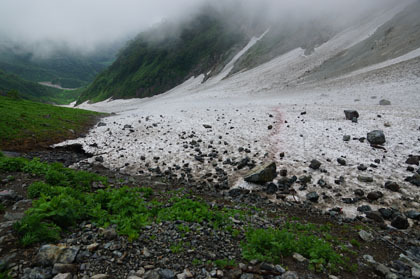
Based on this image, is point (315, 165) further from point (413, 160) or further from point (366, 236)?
point (413, 160)

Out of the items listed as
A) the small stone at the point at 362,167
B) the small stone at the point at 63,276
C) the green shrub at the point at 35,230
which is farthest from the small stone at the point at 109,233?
the small stone at the point at 362,167

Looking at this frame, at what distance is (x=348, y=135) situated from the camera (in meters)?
16.2

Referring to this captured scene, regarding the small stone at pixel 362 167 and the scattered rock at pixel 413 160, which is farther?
the small stone at pixel 362 167

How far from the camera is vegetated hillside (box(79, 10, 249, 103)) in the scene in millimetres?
119312

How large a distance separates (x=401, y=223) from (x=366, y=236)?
1.83 metres

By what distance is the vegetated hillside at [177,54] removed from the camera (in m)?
119

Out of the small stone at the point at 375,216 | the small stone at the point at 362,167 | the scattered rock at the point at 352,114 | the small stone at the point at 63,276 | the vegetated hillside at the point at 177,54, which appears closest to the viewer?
the small stone at the point at 63,276

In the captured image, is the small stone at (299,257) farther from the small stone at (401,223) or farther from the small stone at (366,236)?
the small stone at (401,223)

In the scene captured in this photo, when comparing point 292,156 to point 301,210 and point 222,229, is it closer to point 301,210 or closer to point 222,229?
point 301,210

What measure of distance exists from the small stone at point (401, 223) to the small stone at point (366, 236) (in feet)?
4.76

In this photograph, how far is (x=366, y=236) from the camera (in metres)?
7.84

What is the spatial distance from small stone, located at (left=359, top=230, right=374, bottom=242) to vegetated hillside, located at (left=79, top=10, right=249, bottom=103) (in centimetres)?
9820

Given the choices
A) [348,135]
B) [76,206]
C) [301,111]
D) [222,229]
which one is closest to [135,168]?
[76,206]

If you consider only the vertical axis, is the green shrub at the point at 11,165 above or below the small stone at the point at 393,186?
above
